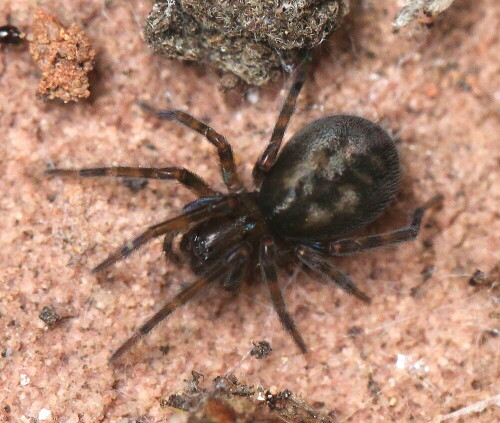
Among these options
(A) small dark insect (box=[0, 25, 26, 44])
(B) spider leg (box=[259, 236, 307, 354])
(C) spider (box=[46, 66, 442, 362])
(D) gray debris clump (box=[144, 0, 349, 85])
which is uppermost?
(A) small dark insect (box=[0, 25, 26, 44])

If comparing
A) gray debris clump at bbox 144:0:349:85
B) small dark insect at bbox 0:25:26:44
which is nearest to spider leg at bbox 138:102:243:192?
gray debris clump at bbox 144:0:349:85

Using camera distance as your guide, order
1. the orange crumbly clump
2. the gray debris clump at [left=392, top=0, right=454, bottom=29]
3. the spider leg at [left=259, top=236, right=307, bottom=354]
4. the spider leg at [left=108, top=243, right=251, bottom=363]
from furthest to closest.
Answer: the gray debris clump at [left=392, top=0, right=454, bottom=29] < the orange crumbly clump < the spider leg at [left=259, top=236, right=307, bottom=354] < the spider leg at [left=108, top=243, right=251, bottom=363]

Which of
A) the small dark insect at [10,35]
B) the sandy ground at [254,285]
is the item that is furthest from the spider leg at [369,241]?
the small dark insect at [10,35]

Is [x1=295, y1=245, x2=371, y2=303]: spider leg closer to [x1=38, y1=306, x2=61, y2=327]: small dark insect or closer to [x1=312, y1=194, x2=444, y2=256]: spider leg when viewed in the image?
[x1=312, y1=194, x2=444, y2=256]: spider leg

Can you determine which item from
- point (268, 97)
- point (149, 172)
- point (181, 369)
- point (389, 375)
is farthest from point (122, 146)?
point (389, 375)

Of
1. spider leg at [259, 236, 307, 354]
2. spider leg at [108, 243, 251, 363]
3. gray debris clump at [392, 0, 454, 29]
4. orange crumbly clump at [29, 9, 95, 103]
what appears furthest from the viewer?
gray debris clump at [392, 0, 454, 29]

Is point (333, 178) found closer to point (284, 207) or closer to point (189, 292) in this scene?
point (284, 207)

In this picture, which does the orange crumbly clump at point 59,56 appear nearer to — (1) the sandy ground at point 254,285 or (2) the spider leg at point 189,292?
(1) the sandy ground at point 254,285

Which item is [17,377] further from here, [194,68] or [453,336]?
[453,336]
